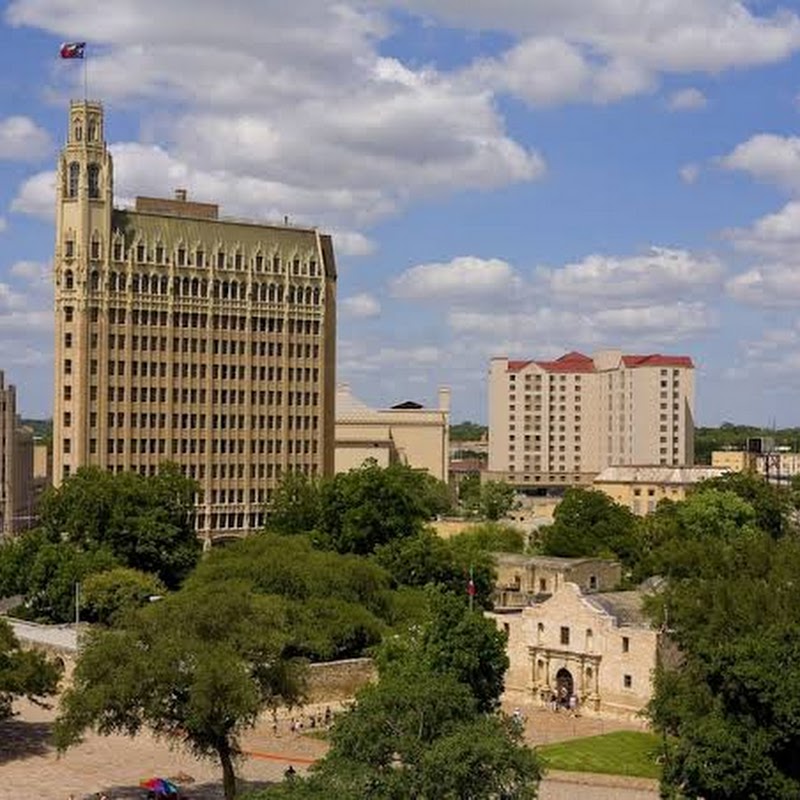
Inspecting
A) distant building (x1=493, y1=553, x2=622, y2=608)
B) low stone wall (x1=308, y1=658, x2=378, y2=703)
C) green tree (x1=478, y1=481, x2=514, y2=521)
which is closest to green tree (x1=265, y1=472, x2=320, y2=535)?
distant building (x1=493, y1=553, x2=622, y2=608)

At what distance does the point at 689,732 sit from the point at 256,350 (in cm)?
10849

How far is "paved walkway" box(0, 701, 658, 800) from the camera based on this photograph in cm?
6181

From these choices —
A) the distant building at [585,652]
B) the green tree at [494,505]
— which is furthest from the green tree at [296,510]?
the green tree at [494,505]

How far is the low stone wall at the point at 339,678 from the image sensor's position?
80.4 metres

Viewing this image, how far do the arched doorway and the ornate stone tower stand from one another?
76282mm

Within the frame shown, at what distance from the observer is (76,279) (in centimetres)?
14800

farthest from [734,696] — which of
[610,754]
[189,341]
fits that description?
[189,341]

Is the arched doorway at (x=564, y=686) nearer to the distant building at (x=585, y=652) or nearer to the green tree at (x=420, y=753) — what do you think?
the distant building at (x=585, y=652)

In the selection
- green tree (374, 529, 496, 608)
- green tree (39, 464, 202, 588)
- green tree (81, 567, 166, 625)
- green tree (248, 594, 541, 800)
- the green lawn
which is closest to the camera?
green tree (248, 594, 541, 800)

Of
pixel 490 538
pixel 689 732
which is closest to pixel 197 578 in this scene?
pixel 689 732

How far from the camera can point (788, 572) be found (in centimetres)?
7462

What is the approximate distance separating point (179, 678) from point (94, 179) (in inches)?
4084

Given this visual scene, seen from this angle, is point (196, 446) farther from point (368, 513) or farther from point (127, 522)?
point (368, 513)

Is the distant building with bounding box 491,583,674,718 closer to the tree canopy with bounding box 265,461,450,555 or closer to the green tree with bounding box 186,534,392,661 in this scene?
the green tree with bounding box 186,534,392,661
